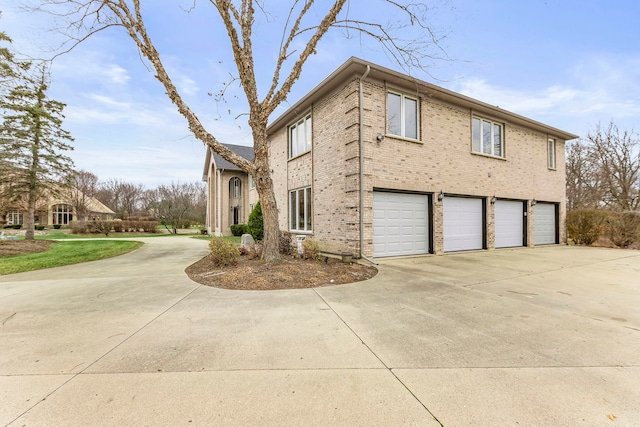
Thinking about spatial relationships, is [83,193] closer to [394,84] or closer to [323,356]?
[394,84]

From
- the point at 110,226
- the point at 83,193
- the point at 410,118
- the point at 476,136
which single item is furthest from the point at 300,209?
the point at 83,193

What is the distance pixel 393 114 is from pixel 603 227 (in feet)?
41.7

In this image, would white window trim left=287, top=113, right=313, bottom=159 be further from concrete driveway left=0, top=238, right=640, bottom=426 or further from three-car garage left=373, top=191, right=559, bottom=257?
concrete driveway left=0, top=238, right=640, bottom=426

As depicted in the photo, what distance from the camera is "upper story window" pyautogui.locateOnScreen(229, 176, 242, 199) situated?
22.9 metres

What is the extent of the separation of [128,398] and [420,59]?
30.2ft

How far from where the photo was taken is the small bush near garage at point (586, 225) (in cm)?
1305

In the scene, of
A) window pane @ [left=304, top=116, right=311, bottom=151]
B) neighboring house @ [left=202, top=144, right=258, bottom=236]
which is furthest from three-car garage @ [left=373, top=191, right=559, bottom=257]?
neighboring house @ [left=202, top=144, right=258, bottom=236]

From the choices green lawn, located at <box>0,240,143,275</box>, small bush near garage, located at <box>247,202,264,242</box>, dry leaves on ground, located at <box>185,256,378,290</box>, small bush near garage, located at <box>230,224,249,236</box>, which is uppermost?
small bush near garage, located at <box>247,202,264,242</box>

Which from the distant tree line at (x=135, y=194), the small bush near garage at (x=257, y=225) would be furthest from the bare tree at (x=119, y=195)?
the small bush near garage at (x=257, y=225)

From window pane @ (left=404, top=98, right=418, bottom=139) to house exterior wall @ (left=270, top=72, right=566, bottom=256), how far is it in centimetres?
23

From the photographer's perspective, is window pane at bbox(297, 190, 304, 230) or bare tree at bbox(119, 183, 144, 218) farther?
bare tree at bbox(119, 183, 144, 218)

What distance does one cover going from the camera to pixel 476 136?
36.9 ft

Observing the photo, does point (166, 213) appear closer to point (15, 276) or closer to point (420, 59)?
point (15, 276)

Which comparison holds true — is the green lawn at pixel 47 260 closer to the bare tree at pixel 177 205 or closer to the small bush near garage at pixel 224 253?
the small bush near garage at pixel 224 253
